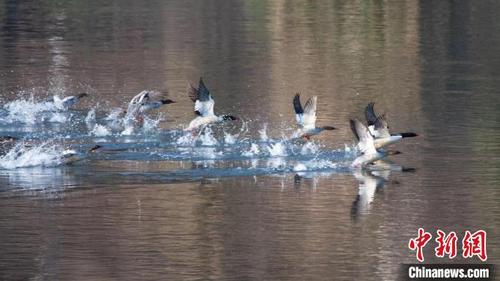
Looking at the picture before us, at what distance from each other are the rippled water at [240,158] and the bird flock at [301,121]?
23 centimetres

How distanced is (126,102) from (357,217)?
1170 centimetres

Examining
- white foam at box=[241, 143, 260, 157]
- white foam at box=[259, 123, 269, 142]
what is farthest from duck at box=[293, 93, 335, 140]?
white foam at box=[241, 143, 260, 157]

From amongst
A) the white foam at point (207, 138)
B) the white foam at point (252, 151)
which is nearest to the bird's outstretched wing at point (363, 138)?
the white foam at point (252, 151)

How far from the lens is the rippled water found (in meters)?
16.8

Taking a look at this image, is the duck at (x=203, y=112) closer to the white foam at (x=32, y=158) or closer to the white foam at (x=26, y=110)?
the white foam at (x=32, y=158)

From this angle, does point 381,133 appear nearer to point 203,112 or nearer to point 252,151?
point 252,151

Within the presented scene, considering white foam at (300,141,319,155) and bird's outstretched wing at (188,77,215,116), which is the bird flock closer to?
bird's outstretched wing at (188,77,215,116)

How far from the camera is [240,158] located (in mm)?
23062

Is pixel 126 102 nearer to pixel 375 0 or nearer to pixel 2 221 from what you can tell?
pixel 2 221

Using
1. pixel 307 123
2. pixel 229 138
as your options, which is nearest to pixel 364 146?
pixel 307 123

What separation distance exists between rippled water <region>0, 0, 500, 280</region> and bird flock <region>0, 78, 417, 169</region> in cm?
23

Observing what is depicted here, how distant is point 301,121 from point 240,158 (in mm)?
1845

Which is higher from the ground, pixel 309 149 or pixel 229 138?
pixel 229 138

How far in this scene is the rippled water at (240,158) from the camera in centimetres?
1681
